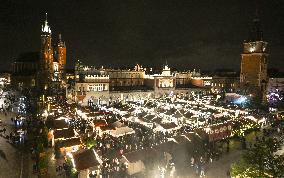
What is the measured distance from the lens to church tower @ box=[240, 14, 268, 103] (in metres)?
48.8

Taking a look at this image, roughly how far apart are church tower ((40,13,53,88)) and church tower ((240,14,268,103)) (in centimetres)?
3643

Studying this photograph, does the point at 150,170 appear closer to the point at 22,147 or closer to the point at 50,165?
the point at 50,165

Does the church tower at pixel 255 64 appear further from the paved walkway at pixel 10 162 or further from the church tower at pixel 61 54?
the paved walkway at pixel 10 162

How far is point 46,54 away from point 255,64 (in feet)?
126

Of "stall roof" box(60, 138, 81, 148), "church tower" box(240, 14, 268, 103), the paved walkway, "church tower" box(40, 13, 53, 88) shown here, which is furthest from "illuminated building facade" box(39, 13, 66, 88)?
Answer: "church tower" box(240, 14, 268, 103)

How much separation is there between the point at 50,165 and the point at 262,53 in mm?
43342

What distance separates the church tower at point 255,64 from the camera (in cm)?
4875

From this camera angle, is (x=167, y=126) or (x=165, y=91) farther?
(x=165, y=91)

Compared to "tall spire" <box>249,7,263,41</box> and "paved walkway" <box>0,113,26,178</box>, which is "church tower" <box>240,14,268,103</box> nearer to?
"tall spire" <box>249,7,263,41</box>

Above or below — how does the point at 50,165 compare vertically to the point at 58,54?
below

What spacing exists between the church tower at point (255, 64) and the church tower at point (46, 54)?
36426mm

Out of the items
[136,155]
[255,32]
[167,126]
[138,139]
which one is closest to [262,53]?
[255,32]

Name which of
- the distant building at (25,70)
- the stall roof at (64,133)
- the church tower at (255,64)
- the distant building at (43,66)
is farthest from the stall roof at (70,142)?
the church tower at (255,64)

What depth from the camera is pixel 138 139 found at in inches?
902
